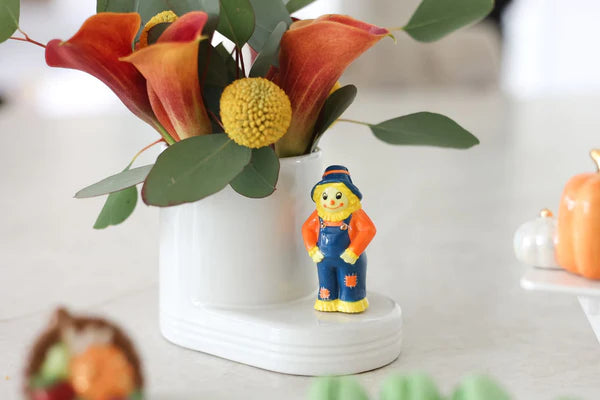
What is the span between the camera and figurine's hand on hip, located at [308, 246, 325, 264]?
617 mm

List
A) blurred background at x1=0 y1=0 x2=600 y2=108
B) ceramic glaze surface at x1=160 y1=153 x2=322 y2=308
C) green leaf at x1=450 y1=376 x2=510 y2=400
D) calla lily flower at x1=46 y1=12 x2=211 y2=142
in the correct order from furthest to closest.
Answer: blurred background at x1=0 y1=0 x2=600 y2=108 → ceramic glaze surface at x1=160 y1=153 x2=322 y2=308 → calla lily flower at x1=46 y1=12 x2=211 y2=142 → green leaf at x1=450 y1=376 x2=510 y2=400

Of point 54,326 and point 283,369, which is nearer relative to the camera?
point 54,326

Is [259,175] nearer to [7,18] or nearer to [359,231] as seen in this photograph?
[359,231]

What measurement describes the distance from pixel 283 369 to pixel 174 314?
12cm

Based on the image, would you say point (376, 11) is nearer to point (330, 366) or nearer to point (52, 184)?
point (52, 184)

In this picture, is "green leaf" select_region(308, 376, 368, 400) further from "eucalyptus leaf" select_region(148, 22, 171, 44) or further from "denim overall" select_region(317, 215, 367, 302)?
"eucalyptus leaf" select_region(148, 22, 171, 44)

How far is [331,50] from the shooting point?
58 centimetres

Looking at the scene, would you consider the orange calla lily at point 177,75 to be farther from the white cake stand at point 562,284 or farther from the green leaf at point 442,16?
the white cake stand at point 562,284

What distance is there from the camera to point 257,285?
0.64 metres

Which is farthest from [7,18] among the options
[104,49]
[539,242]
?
[539,242]

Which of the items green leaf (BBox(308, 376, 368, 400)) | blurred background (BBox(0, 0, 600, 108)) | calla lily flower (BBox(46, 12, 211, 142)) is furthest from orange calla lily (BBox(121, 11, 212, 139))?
blurred background (BBox(0, 0, 600, 108))

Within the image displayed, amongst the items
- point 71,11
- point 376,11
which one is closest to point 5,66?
point 71,11

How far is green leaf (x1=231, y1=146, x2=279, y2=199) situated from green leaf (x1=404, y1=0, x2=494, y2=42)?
5.4 inches

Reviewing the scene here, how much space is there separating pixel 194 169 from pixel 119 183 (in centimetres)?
9
